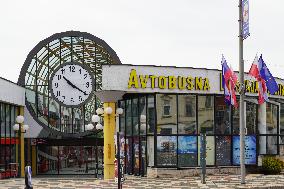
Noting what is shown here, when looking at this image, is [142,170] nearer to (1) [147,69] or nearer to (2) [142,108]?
(2) [142,108]

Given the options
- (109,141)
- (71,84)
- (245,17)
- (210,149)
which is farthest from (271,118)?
(71,84)

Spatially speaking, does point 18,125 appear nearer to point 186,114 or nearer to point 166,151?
point 166,151

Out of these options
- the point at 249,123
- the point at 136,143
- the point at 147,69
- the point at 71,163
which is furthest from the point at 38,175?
the point at 249,123

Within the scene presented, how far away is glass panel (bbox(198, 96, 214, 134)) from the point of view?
31281mm

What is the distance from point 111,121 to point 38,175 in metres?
8.84

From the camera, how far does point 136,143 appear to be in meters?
32.0

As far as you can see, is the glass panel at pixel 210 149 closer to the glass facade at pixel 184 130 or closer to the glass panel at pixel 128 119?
the glass facade at pixel 184 130

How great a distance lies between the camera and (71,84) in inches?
1401

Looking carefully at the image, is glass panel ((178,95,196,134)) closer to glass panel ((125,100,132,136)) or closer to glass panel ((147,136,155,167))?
glass panel ((147,136,155,167))

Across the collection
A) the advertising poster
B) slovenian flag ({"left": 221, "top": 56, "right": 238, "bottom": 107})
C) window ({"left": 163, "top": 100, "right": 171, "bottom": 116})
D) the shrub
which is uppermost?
slovenian flag ({"left": 221, "top": 56, "right": 238, "bottom": 107})

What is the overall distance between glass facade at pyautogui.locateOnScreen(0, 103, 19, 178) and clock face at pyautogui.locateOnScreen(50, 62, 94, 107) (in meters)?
2.83

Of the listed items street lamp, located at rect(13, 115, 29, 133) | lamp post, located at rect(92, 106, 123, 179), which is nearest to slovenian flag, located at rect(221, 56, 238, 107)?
lamp post, located at rect(92, 106, 123, 179)

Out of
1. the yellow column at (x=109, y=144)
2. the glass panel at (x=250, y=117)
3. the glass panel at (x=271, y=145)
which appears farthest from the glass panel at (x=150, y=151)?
the glass panel at (x=271, y=145)

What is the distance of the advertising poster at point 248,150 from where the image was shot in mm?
32188
